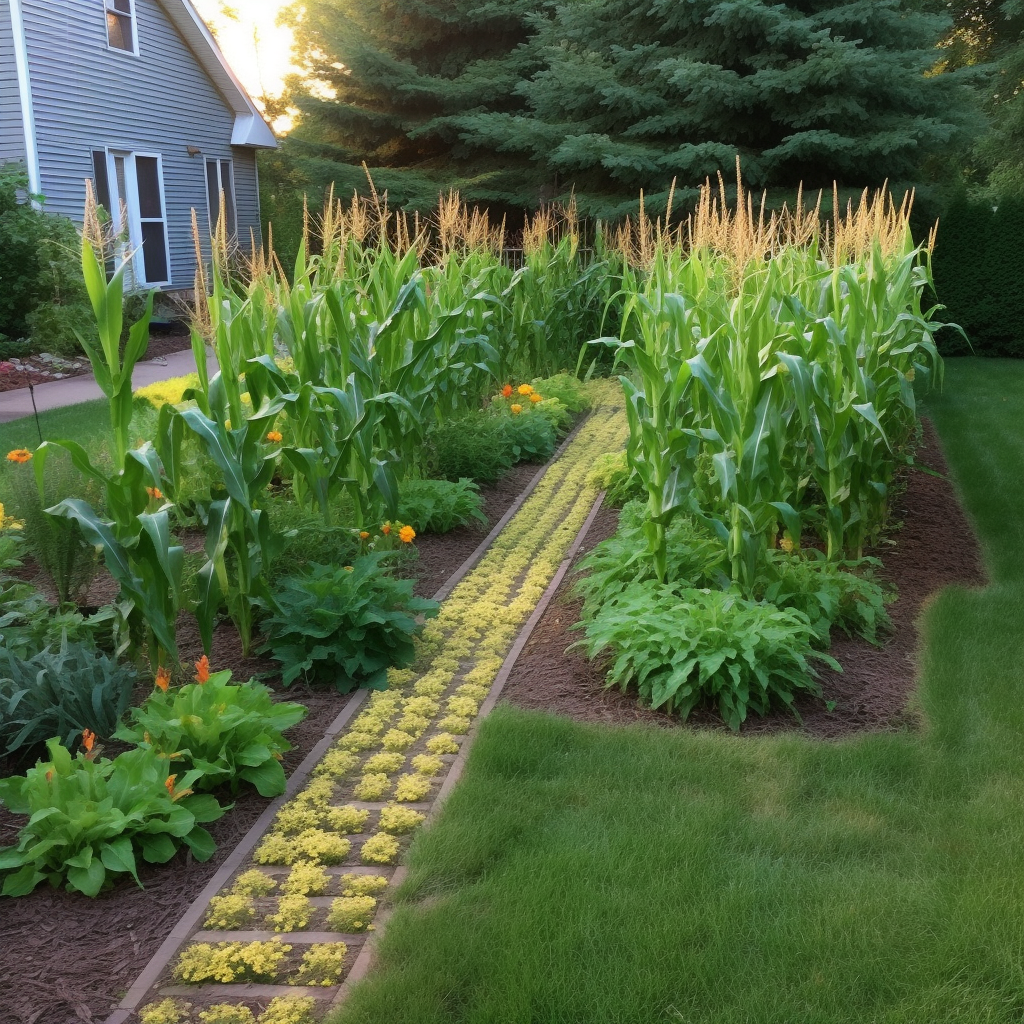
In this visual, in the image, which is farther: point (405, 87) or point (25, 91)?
point (405, 87)

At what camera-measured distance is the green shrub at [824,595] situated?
427 cm

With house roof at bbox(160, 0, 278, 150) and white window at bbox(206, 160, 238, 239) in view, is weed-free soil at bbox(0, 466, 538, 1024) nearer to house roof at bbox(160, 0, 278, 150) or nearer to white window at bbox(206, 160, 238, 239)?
house roof at bbox(160, 0, 278, 150)

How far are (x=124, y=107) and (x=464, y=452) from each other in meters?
12.9

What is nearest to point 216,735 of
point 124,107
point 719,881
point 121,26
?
point 719,881

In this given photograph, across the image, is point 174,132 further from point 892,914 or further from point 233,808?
point 892,914

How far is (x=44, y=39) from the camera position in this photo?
13.9m

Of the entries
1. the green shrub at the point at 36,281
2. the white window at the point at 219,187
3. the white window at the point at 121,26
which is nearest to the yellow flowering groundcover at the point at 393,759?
the green shrub at the point at 36,281

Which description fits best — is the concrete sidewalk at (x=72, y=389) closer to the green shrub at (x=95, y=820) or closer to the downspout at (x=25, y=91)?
the downspout at (x=25, y=91)

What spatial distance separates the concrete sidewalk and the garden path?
4.91 meters

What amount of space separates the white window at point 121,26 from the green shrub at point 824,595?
15.8 m

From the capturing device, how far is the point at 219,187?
19.0 metres

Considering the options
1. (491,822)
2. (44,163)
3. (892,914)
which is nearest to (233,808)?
(491,822)

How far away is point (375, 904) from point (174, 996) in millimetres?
559

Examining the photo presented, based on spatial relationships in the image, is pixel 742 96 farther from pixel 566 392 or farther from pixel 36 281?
pixel 36 281
